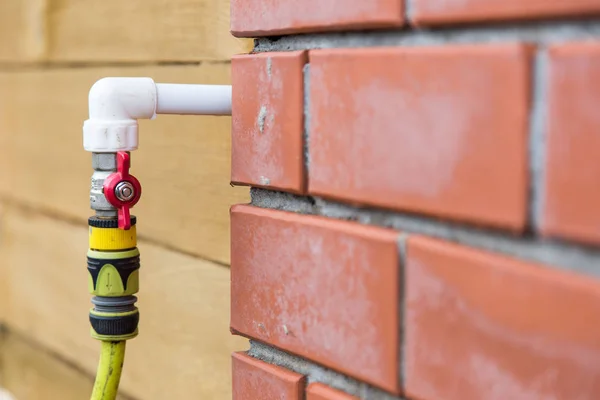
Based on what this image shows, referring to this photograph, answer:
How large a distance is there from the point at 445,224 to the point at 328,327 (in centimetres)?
14

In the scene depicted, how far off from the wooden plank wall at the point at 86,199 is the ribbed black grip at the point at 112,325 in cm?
20

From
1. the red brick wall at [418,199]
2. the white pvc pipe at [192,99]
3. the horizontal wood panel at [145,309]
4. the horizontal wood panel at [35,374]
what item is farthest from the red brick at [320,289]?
the horizontal wood panel at [35,374]

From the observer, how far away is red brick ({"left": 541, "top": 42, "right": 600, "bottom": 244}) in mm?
372

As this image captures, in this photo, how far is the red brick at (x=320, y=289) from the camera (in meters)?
0.50

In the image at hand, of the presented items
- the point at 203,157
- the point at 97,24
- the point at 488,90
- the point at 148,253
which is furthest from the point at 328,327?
the point at 97,24

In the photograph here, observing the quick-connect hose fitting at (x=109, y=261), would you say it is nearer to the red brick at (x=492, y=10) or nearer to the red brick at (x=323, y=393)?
the red brick at (x=323, y=393)

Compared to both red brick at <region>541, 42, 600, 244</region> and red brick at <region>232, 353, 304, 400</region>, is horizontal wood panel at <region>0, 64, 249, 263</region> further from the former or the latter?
red brick at <region>541, 42, 600, 244</region>

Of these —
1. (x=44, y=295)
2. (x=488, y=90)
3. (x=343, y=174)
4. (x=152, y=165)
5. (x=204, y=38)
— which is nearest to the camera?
(x=488, y=90)

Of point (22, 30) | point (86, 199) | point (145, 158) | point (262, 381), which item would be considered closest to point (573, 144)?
point (262, 381)

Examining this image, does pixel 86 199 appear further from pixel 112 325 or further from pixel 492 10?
pixel 492 10

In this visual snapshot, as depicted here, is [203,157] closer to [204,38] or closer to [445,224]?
[204,38]

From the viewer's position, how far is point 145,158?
3.16ft

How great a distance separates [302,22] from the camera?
0.55 m

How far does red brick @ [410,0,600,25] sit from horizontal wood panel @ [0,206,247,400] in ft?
1.55
